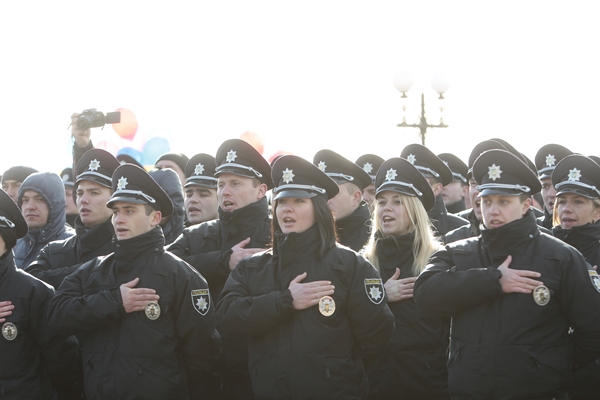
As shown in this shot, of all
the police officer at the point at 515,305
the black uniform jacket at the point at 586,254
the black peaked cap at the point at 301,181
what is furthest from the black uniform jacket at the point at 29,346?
the black uniform jacket at the point at 586,254

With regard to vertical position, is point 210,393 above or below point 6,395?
below

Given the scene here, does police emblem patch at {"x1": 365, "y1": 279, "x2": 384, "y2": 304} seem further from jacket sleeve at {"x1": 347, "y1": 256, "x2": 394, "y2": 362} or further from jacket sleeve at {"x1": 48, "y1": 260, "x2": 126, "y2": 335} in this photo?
jacket sleeve at {"x1": 48, "y1": 260, "x2": 126, "y2": 335}

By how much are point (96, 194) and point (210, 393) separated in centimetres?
210

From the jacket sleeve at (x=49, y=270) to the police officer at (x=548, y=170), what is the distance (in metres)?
4.62

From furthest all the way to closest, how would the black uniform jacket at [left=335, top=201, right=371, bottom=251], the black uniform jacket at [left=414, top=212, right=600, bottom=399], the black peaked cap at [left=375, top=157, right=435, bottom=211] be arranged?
the black uniform jacket at [left=335, top=201, right=371, bottom=251], the black peaked cap at [left=375, top=157, right=435, bottom=211], the black uniform jacket at [left=414, top=212, right=600, bottom=399]

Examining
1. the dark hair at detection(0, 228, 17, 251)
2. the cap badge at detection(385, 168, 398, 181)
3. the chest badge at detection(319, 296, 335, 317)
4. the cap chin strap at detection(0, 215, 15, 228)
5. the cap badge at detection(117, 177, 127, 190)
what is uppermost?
the cap badge at detection(117, 177, 127, 190)

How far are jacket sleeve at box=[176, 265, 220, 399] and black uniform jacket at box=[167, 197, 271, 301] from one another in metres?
0.79

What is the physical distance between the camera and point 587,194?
602cm

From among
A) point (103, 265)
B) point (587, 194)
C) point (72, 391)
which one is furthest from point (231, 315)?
point (587, 194)

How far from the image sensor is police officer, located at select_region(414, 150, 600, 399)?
4.78m

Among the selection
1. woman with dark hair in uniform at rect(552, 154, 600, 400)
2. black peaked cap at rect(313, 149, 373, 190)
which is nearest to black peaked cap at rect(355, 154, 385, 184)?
black peaked cap at rect(313, 149, 373, 190)

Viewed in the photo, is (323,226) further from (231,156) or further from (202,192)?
(202,192)

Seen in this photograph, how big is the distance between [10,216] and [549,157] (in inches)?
210

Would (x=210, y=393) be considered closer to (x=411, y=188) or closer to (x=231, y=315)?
(x=231, y=315)
